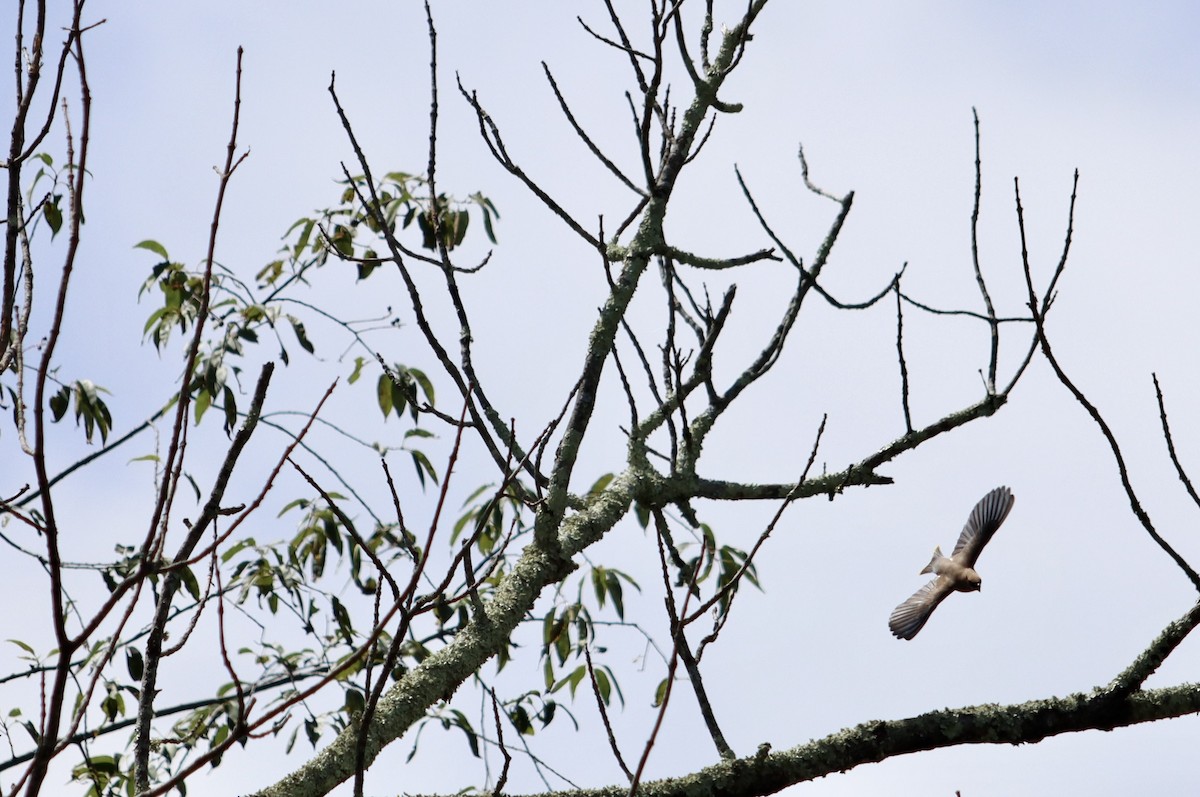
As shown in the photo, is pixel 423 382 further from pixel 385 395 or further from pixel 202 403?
pixel 202 403

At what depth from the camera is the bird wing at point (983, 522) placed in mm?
2873

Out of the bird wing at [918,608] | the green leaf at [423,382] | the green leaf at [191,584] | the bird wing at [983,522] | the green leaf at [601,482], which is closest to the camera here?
the bird wing at [918,608]

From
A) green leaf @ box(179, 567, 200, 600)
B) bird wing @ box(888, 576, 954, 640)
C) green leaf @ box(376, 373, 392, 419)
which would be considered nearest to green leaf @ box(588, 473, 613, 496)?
bird wing @ box(888, 576, 954, 640)

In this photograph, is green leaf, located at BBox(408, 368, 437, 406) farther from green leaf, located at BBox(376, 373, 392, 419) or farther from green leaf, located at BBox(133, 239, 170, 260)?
green leaf, located at BBox(133, 239, 170, 260)

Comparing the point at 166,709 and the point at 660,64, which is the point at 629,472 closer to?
the point at 660,64

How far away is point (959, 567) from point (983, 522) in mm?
132

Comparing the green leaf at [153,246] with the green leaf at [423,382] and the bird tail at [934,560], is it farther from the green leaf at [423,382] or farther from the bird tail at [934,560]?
the bird tail at [934,560]

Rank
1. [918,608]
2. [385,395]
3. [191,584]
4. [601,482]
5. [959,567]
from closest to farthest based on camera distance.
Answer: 1. [918,608]
2. [959,567]
3. [601,482]
4. [191,584]
5. [385,395]

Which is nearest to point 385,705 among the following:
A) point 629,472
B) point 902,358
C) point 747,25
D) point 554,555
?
point 554,555

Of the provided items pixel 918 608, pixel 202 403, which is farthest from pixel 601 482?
pixel 202 403

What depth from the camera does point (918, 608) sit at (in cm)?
275

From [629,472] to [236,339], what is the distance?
1.45 m

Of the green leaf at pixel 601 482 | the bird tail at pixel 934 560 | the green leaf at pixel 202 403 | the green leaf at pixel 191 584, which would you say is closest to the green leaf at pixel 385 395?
the green leaf at pixel 202 403

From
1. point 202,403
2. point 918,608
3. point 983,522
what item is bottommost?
point 918,608
